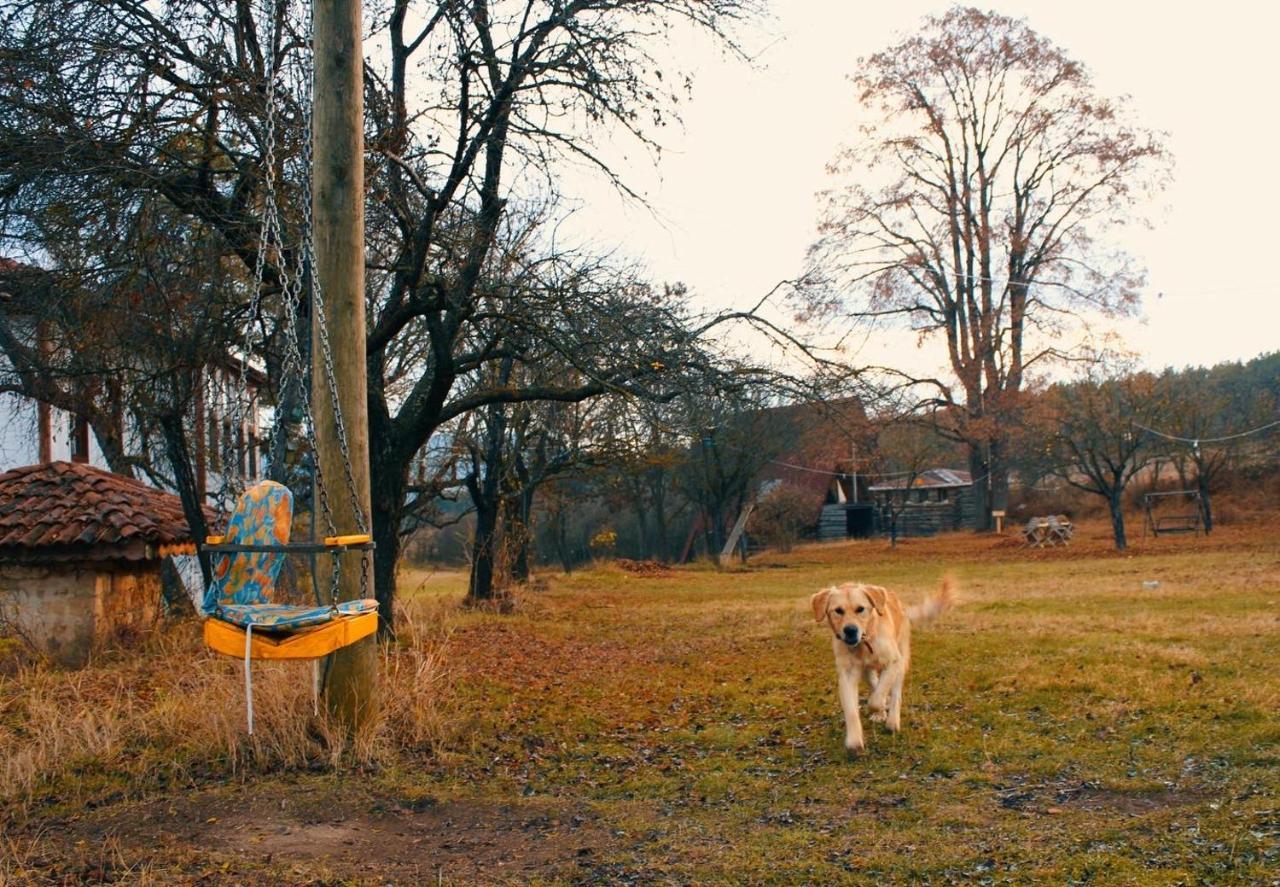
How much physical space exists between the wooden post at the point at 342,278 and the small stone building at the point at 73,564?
550 cm

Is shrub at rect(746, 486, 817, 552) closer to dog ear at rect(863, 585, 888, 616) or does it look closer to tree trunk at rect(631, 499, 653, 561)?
tree trunk at rect(631, 499, 653, 561)

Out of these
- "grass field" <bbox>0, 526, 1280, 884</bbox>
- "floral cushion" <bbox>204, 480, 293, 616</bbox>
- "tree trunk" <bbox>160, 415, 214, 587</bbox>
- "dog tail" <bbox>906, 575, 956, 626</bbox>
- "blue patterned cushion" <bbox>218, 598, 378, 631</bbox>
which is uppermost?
"tree trunk" <bbox>160, 415, 214, 587</bbox>

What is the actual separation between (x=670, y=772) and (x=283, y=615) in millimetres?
2485

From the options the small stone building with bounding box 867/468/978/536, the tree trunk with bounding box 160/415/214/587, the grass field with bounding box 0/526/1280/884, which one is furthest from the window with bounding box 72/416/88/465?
the small stone building with bounding box 867/468/978/536

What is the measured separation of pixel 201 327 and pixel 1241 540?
2973 centimetres

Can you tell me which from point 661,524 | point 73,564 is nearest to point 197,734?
point 73,564

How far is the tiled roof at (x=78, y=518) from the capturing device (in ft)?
37.9

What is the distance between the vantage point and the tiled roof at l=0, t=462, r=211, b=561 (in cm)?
1155

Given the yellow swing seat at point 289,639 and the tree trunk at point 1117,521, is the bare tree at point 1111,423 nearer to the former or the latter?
the tree trunk at point 1117,521

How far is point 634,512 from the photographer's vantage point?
172 ft

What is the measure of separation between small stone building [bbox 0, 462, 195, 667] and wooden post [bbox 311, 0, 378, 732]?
5.50 m

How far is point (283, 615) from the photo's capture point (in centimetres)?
640

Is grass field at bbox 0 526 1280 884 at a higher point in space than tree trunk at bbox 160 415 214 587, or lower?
lower

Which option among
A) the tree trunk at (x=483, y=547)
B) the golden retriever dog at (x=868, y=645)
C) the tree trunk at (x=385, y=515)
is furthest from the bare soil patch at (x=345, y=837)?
the tree trunk at (x=483, y=547)
